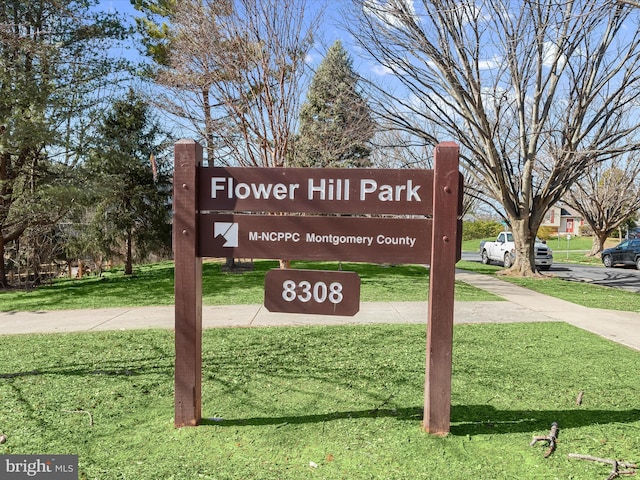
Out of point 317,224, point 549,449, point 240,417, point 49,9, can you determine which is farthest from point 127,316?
point 49,9

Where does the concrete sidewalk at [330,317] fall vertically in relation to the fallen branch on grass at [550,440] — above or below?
above

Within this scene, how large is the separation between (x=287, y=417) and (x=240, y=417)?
0.36m

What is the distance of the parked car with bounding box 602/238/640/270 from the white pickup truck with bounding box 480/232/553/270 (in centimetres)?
398

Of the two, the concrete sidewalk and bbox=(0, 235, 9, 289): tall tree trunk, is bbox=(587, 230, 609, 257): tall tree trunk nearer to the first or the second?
the concrete sidewalk

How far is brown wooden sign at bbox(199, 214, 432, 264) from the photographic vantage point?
323cm

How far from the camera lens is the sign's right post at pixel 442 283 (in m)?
3.12

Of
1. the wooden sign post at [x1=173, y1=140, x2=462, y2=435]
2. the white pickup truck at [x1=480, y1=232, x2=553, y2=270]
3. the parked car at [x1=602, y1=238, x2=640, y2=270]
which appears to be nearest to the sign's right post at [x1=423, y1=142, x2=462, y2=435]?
the wooden sign post at [x1=173, y1=140, x2=462, y2=435]

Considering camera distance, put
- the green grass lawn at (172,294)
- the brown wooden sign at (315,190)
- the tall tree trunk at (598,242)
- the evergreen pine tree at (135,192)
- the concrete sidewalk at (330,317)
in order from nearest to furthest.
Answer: the brown wooden sign at (315,190)
the concrete sidewalk at (330,317)
the green grass lawn at (172,294)
the evergreen pine tree at (135,192)
the tall tree trunk at (598,242)

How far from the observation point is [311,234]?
3.29 meters

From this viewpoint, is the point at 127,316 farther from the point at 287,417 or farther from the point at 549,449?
the point at 549,449

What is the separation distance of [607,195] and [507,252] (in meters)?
10.4

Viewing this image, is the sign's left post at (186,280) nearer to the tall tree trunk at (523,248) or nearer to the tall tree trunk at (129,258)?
the tall tree trunk at (523,248)

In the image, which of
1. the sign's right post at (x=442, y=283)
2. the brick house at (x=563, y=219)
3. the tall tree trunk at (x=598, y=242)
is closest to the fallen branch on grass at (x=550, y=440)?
the sign's right post at (x=442, y=283)

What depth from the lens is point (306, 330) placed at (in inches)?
254
